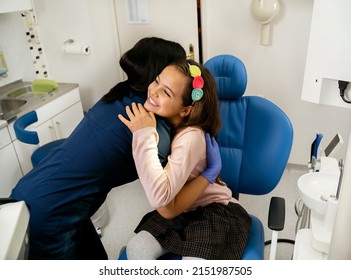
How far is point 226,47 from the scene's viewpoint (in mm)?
2338

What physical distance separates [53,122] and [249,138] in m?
1.57

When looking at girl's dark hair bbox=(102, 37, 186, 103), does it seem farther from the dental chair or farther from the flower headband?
the dental chair

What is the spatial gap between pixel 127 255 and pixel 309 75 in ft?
3.05

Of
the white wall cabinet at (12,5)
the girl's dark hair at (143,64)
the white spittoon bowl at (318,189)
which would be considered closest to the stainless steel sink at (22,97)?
the white wall cabinet at (12,5)

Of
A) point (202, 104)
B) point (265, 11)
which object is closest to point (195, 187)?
point (202, 104)

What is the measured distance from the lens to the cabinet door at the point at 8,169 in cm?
196

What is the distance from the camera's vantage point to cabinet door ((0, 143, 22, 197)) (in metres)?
1.96

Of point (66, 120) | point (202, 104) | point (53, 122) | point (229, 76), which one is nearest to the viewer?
point (202, 104)

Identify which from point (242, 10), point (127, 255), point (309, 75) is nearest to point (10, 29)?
point (242, 10)

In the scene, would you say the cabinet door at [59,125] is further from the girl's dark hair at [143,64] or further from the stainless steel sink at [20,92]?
the girl's dark hair at [143,64]

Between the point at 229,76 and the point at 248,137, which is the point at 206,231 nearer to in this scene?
the point at 248,137

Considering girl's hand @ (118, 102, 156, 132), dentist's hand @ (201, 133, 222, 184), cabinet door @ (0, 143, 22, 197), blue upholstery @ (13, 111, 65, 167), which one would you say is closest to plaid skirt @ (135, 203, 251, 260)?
dentist's hand @ (201, 133, 222, 184)

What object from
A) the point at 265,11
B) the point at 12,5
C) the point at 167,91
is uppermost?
the point at 12,5
